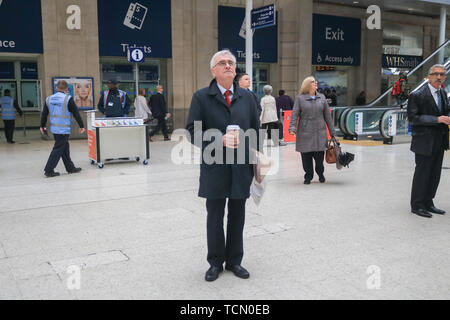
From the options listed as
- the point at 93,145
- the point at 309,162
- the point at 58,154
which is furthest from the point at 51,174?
the point at 309,162

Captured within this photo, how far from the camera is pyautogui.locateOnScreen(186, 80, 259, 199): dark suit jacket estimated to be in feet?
12.1

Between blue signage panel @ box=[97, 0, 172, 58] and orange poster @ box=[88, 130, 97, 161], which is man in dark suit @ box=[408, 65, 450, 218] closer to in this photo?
orange poster @ box=[88, 130, 97, 161]

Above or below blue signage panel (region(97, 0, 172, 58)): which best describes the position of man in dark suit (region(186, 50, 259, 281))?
below

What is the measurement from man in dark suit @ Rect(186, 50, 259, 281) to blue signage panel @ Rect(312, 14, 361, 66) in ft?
55.8

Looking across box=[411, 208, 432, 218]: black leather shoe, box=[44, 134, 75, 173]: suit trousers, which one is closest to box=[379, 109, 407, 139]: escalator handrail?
box=[411, 208, 432, 218]: black leather shoe

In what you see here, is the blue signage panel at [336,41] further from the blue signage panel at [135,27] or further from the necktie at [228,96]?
the necktie at [228,96]

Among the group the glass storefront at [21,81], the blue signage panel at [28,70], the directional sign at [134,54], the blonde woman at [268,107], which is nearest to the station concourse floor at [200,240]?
the blonde woman at [268,107]

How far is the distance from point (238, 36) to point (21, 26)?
7506mm

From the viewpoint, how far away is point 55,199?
6.73 m

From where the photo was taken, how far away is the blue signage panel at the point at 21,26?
13750 millimetres

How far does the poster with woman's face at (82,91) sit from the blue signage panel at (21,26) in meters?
1.34

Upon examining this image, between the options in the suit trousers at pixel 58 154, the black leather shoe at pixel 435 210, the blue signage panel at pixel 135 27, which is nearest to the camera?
the black leather shoe at pixel 435 210

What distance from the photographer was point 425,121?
218 inches
